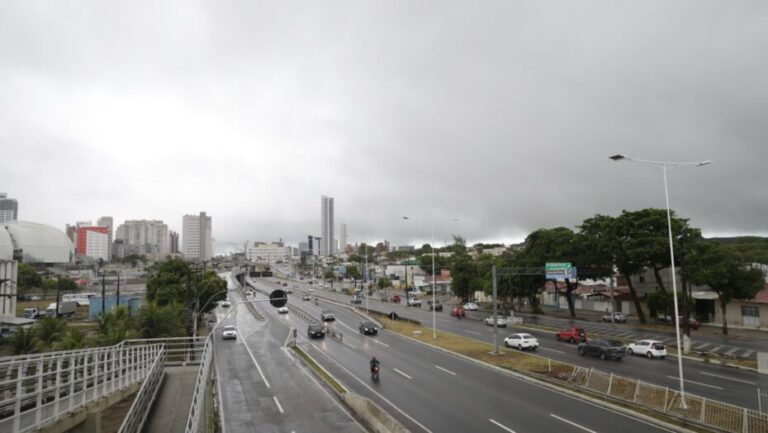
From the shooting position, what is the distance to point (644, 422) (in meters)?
19.3

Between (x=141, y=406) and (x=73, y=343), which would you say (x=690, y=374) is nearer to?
(x=141, y=406)

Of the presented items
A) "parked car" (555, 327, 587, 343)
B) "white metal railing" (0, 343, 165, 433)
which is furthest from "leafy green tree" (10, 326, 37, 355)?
"parked car" (555, 327, 587, 343)

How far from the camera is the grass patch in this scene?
2578 cm

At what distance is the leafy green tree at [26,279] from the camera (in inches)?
4139

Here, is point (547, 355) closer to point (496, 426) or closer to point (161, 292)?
point (496, 426)

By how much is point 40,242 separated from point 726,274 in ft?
499

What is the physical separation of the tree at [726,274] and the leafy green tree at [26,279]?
417 feet

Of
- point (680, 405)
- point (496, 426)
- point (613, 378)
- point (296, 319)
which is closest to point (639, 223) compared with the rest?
point (613, 378)

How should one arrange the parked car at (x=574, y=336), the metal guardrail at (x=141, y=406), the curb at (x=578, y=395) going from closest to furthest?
the metal guardrail at (x=141, y=406) → the curb at (x=578, y=395) → the parked car at (x=574, y=336)

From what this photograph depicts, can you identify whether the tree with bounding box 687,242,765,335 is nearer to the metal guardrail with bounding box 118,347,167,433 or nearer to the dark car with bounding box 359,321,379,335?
the dark car with bounding box 359,321,379,335

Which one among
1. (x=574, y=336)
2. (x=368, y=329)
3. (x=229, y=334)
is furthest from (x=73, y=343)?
(x=574, y=336)

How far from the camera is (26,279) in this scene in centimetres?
10831

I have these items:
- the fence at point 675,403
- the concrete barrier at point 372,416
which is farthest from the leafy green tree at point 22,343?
the fence at point 675,403

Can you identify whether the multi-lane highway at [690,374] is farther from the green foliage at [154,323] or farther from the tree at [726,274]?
the green foliage at [154,323]
